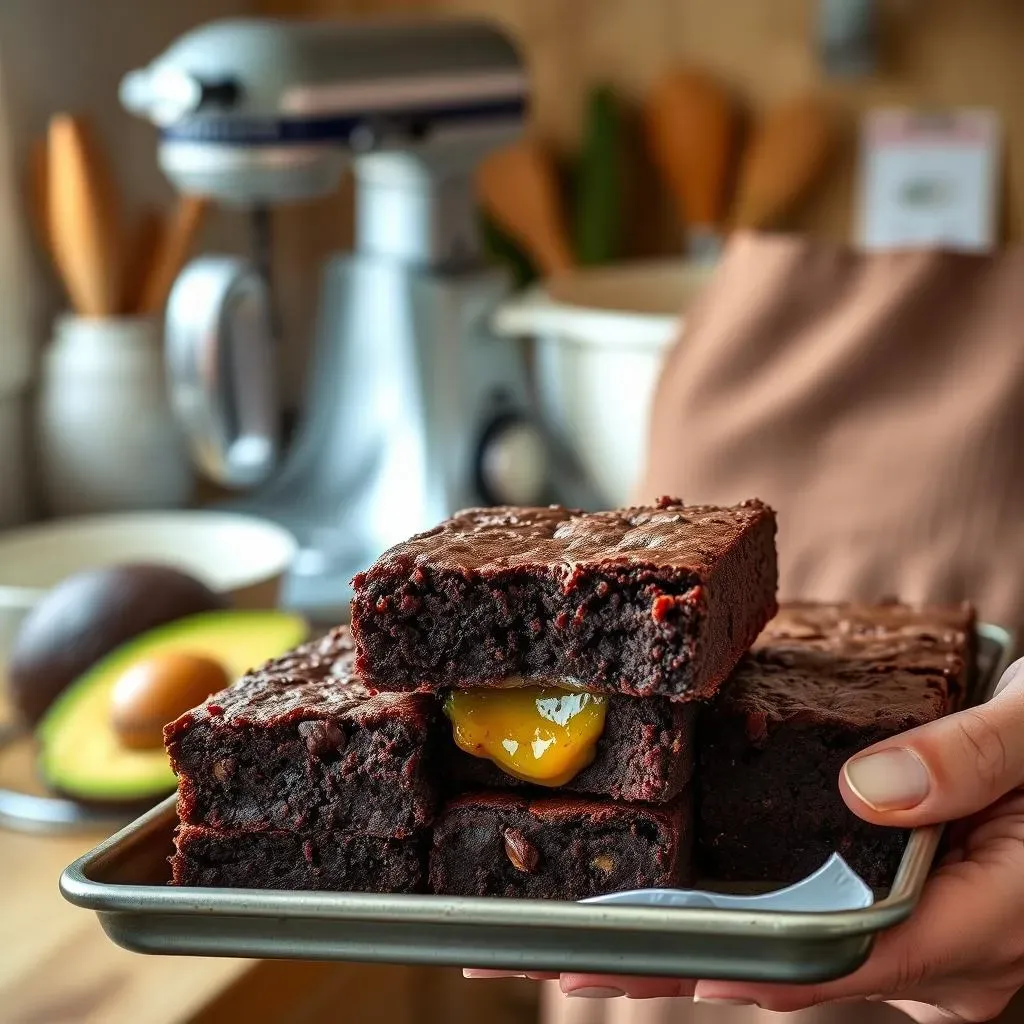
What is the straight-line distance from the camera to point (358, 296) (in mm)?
1538

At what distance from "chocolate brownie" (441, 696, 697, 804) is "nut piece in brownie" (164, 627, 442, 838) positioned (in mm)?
71

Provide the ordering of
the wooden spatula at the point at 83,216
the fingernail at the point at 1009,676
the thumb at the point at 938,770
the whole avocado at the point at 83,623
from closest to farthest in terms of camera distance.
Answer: the thumb at the point at 938,770 < the fingernail at the point at 1009,676 < the whole avocado at the point at 83,623 < the wooden spatula at the point at 83,216

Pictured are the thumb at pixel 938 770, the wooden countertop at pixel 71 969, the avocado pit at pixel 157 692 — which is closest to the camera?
the thumb at pixel 938 770

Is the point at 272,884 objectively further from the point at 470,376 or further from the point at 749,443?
the point at 470,376

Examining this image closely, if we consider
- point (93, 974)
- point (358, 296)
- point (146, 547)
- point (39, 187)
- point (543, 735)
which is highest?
point (39, 187)

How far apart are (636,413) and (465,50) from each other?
0.37 meters

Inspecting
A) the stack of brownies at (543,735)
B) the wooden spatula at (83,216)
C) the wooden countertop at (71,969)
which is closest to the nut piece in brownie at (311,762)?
the stack of brownies at (543,735)

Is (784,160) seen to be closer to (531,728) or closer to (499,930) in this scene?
(531,728)

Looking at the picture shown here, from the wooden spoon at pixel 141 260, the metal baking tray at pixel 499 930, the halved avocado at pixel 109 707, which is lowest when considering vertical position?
the halved avocado at pixel 109 707

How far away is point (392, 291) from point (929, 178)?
0.76 m

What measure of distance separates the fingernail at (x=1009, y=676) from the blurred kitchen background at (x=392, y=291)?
18.3 inches

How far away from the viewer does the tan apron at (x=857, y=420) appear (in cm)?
104

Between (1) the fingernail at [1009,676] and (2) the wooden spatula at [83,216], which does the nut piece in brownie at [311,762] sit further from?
(2) the wooden spatula at [83,216]

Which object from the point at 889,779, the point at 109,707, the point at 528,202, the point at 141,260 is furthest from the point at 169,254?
the point at 889,779
